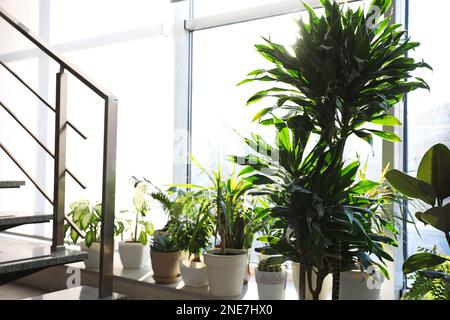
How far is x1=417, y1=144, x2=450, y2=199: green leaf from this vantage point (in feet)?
6.14

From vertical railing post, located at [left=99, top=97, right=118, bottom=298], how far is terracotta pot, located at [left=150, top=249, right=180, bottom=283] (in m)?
0.58

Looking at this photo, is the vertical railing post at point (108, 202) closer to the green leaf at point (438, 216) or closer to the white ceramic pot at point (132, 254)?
the white ceramic pot at point (132, 254)

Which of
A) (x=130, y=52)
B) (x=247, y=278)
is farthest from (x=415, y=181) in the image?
(x=130, y=52)

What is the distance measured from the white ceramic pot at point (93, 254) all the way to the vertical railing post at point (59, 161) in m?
0.72

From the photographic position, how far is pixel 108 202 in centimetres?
220

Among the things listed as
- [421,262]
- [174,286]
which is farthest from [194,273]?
[421,262]

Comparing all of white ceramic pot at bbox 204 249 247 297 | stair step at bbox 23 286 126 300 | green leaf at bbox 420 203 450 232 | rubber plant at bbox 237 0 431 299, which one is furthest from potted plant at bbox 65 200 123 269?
green leaf at bbox 420 203 450 232

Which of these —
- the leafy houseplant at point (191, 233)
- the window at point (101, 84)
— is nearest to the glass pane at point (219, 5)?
the window at point (101, 84)

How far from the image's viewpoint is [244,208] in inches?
106

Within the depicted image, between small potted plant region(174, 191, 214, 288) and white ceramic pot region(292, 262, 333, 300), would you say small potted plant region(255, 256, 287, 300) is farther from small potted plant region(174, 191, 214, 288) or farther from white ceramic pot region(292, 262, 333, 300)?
small potted plant region(174, 191, 214, 288)

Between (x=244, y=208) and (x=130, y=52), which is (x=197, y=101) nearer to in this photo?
(x=130, y=52)

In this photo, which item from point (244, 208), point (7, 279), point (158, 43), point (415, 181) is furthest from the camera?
point (158, 43)

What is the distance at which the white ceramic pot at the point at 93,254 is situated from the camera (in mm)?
3064

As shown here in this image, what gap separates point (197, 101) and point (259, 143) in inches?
56.7
